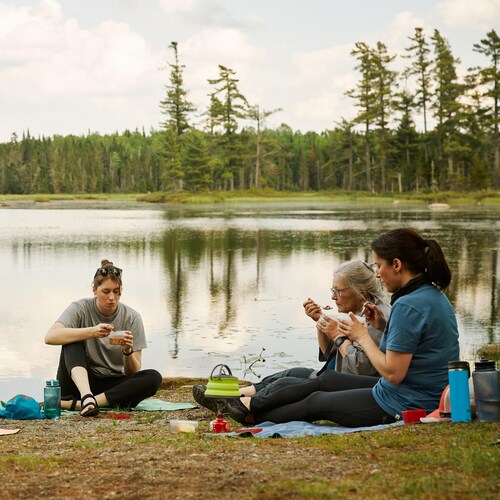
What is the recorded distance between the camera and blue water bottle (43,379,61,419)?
22.7ft

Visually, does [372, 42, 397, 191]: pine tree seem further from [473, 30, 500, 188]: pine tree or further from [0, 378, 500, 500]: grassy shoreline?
[0, 378, 500, 500]: grassy shoreline

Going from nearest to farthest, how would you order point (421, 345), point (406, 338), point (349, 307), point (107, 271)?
point (406, 338), point (421, 345), point (349, 307), point (107, 271)

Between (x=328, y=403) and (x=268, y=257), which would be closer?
(x=328, y=403)

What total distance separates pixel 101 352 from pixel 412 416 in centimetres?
291

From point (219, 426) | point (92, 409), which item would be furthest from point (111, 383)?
point (219, 426)

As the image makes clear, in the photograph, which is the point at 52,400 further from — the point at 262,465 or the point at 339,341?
the point at 262,465

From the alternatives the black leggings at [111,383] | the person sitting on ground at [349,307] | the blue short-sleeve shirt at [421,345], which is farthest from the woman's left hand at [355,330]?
the black leggings at [111,383]

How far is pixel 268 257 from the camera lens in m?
25.6

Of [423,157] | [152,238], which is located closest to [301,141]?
[423,157]

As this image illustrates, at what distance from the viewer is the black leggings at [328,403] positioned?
5.84 metres

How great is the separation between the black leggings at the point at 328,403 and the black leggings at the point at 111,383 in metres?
1.43

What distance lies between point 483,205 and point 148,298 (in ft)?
173

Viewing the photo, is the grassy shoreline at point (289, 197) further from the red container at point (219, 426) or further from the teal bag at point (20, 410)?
the red container at point (219, 426)

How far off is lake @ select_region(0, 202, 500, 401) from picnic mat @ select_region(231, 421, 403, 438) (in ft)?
13.0
